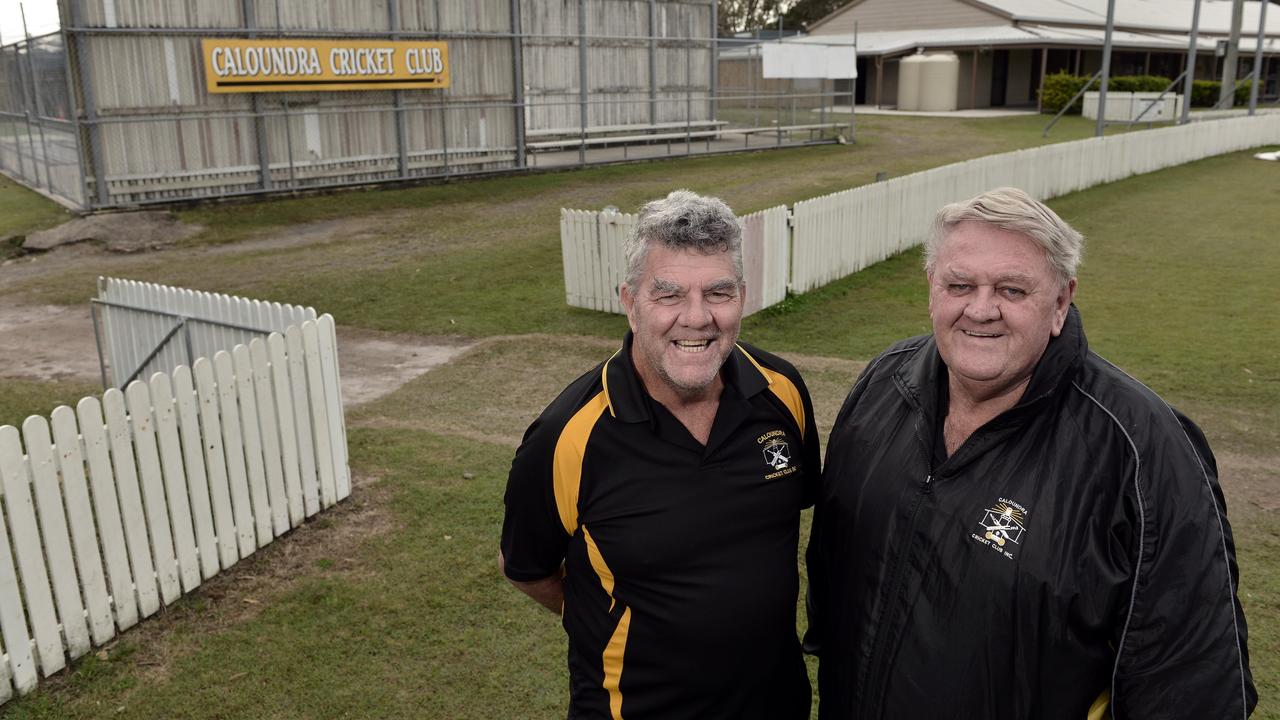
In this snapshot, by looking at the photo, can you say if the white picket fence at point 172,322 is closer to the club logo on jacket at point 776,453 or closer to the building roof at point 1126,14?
the club logo on jacket at point 776,453

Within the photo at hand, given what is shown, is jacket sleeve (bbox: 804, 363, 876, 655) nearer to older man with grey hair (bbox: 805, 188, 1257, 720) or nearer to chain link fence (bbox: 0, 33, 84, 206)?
older man with grey hair (bbox: 805, 188, 1257, 720)

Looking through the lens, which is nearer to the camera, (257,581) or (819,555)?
(819,555)

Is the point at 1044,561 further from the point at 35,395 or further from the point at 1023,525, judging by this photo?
the point at 35,395

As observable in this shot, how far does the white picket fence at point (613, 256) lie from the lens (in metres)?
11.1

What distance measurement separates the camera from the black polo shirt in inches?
99.3

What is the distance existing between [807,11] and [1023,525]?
77.4 meters

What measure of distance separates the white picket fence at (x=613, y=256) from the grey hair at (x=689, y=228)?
8.37m

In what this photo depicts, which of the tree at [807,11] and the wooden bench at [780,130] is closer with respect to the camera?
the wooden bench at [780,130]

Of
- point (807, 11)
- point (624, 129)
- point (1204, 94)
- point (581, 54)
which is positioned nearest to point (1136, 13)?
point (1204, 94)

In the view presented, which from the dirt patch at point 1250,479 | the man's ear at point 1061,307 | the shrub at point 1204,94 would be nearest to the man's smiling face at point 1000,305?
the man's ear at point 1061,307

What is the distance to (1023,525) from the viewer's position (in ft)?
7.41

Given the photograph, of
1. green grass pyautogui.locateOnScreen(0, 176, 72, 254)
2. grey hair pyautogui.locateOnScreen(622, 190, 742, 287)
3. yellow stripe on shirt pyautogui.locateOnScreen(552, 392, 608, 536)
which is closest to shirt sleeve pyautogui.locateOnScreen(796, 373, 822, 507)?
grey hair pyautogui.locateOnScreen(622, 190, 742, 287)

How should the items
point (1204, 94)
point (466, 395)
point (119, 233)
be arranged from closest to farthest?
point (466, 395), point (119, 233), point (1204, 94)

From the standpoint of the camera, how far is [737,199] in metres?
20.3
